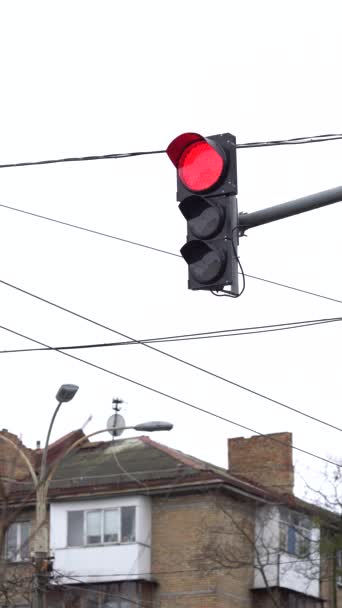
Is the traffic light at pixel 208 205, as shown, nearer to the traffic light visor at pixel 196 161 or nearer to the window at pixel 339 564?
the traffic light visor at pixel 196 161

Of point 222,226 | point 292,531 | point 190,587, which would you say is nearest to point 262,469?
point 292,531

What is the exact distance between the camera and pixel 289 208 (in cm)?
873

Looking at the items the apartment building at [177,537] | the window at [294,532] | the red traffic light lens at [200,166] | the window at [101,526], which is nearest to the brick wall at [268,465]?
the apartment building at [177,537]

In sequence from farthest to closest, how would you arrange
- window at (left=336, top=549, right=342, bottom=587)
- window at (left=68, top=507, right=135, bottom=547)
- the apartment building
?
1. window at (left=68, top=507, right=135, bottom=547)
2. window at (left=336, top=549, right=342, bottom=587)
3. the apartment building

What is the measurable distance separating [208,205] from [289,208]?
0.53 meters

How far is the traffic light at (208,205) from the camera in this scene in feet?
28.4

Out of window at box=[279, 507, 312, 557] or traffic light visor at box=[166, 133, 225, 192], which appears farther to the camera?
window at box=[279, 507, 312, 557]

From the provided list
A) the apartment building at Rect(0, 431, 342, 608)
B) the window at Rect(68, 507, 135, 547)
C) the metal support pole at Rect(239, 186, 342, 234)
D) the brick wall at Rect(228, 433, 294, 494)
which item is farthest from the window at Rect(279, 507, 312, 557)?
the metal support pole at Rect(239, 186, 342, 234)

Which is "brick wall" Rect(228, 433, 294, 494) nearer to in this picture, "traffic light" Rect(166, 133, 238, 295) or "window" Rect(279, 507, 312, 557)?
"window" Rect(279, 507, 312, 557)

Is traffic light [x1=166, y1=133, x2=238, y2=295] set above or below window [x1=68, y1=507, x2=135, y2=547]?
below

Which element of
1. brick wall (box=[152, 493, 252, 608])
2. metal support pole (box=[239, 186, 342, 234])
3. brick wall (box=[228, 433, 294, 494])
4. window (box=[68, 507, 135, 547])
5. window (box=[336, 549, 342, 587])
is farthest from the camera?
brick wall (box=[228, 433, 294, 494])

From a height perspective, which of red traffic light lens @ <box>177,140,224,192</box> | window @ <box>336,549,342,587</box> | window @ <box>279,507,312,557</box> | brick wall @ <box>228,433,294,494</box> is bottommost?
red traffic light lens @ <box>177,140,224,192</box>

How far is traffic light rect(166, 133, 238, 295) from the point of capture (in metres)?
8.66

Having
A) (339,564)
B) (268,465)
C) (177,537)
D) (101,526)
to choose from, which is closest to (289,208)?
(177,537)
